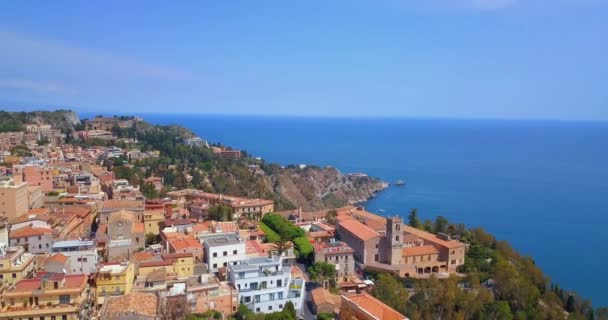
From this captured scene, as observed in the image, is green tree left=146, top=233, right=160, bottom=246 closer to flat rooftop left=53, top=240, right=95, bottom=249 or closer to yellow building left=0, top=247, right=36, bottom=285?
flat rooftop left=53, top=240, right=95, bottom=249

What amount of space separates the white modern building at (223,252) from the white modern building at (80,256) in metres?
5.42

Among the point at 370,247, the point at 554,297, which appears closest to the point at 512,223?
the point at 554,297

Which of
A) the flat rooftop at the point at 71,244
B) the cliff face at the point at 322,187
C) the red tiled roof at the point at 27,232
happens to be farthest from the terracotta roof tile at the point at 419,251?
the cliff face at the point at 322,187

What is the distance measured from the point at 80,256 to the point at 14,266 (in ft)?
9.39

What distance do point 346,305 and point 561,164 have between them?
353 ft

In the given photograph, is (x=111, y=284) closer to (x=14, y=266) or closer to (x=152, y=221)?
(x=14, y=266)

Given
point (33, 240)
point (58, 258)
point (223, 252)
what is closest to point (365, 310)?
point (223, 252)

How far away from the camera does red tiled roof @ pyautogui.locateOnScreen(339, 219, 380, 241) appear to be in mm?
30522

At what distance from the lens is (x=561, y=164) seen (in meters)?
110

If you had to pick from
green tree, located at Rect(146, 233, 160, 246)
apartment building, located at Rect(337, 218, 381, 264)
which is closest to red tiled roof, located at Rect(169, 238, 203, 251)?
green tree, located at Rect(146, 233, 160, 246)

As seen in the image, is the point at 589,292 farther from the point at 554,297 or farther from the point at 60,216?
the point at 60,216

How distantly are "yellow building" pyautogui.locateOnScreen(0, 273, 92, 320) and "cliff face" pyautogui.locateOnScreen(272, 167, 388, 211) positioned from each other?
46.2 meters

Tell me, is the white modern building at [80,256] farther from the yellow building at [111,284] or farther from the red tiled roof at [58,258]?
the yellow building at [111,284]

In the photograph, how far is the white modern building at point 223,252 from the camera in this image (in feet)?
78.7
